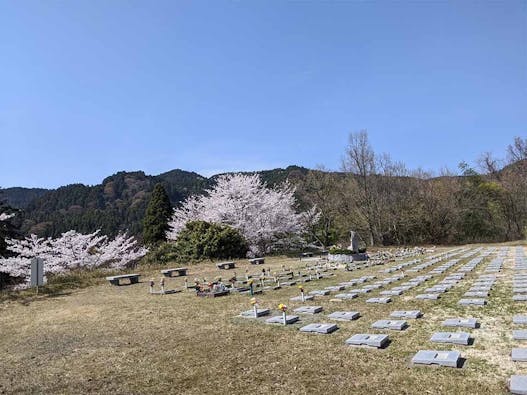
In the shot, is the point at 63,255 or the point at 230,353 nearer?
the point at 230,353

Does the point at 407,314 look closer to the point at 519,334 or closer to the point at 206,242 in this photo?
the point at 519,334

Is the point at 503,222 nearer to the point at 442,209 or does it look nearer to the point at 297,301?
the point at 442,209

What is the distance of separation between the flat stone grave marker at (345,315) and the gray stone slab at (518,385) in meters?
2.99

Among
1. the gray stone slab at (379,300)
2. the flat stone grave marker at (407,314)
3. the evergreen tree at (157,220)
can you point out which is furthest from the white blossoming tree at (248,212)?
the flat stone grave marker at (407,314)

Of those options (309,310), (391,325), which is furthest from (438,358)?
(309,310)

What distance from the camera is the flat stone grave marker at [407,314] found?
6324 mm

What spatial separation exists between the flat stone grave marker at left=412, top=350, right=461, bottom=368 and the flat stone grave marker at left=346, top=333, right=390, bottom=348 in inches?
22.5

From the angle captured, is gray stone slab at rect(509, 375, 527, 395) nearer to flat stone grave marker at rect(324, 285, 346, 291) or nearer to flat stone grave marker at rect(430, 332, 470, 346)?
flat stone grave marker at rect(430, 332, 470, 346)

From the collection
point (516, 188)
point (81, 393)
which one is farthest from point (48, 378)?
point (516, 188)

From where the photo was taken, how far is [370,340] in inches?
193

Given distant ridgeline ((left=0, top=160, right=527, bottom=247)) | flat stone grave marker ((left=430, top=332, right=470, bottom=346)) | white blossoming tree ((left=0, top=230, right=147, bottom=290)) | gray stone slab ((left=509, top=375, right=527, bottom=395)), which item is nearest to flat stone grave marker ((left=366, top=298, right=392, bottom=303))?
flat stone grave marker ((left=430, top=332, right=470, bottom=346))

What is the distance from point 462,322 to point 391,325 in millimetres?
1032

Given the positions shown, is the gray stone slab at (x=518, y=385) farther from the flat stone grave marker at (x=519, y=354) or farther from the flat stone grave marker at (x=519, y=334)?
the flat stone grave marker at (x=519, y=334)

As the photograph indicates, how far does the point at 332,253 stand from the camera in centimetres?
1781
